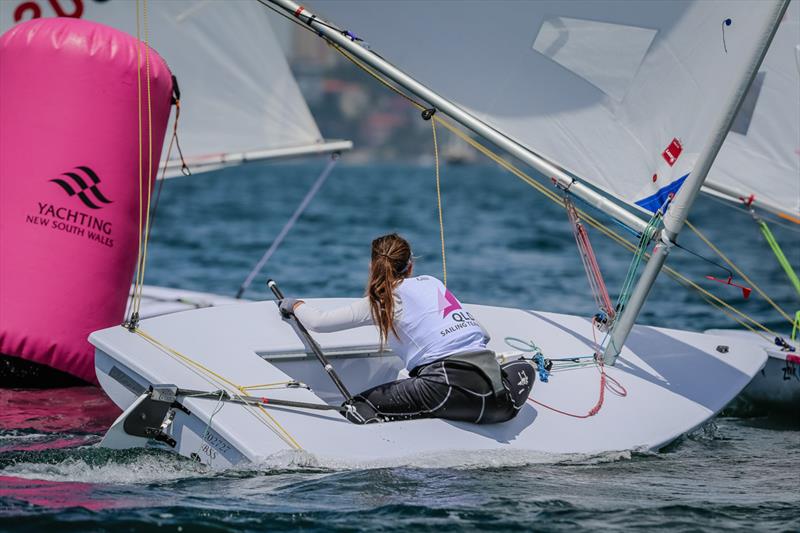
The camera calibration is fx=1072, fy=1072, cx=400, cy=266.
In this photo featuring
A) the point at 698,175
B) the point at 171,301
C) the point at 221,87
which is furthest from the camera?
the point at 221,87

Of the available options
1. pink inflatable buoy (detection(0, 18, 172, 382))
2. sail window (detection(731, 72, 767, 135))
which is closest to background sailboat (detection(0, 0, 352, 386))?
pink inflatable buoy (detection(0, 18, 172, 382))

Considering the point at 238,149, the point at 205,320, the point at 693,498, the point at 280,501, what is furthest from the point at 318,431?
the point at 238,149

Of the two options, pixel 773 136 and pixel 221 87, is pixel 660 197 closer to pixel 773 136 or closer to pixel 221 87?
pixel 773 136

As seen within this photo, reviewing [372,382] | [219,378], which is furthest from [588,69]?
[219,378]

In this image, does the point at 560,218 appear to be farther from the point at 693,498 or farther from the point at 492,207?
the point at 693,498

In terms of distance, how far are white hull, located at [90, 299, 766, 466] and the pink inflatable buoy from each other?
67cm

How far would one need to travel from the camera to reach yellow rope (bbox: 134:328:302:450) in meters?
4.11

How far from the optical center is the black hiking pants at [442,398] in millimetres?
4418

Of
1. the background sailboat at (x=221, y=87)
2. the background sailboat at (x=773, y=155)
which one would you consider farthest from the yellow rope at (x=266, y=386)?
the background sailboat at (x=773, y=155)

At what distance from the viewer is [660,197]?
5.15m

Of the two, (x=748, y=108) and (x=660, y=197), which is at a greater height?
(x=748, y=108)

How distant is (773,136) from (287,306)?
301 centimetres

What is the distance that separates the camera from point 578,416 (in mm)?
4871

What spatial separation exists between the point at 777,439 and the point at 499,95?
224cm
